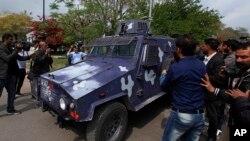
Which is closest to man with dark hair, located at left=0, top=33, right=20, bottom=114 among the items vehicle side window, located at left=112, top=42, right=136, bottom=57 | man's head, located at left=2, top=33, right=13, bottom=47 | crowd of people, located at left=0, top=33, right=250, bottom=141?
man's head, located at left=2, top=33, right=13, bottom=47

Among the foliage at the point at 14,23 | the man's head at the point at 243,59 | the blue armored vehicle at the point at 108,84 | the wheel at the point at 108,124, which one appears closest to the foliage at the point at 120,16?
the blue armored vehicle at the point at 108,84

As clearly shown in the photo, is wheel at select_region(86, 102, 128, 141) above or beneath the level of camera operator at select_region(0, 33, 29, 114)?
beneath

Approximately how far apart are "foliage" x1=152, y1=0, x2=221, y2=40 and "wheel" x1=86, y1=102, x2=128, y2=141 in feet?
50.5

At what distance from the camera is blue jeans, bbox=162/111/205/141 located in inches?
125

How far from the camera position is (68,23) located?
18.1 meters

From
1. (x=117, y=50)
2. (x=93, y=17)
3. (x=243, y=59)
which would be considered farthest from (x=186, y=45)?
(x=93, y=17)

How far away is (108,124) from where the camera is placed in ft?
14.9

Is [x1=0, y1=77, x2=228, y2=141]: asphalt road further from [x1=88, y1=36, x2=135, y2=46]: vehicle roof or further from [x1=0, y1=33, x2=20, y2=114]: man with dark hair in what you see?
[x1=88, y1=36, x2=135, y2=46]: vehicle roof

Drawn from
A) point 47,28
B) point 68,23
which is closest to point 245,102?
point 68,23

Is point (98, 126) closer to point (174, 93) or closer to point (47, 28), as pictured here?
point (174, 93)

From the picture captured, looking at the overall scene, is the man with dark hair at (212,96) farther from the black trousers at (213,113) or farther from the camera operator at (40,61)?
the camera operator at (40,61)

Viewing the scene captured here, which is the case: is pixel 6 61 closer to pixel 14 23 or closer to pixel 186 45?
pixel 186 45

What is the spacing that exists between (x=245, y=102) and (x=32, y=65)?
6.24m

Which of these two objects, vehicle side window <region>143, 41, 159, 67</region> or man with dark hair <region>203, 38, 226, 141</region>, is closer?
man with dark hair <region>203, 38, 226, 141</region>
